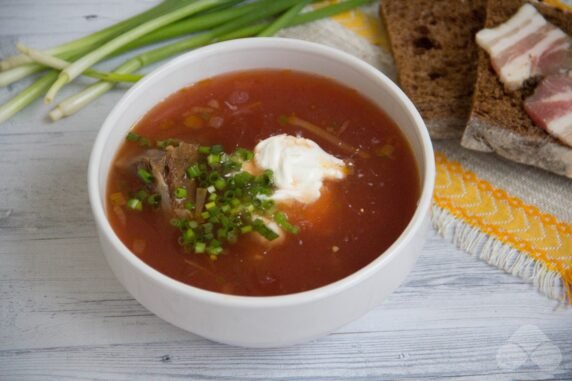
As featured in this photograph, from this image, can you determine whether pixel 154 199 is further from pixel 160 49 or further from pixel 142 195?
pixel 160 49

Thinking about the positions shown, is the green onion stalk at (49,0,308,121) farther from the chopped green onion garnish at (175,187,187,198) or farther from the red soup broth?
the chopped green onion garnish at (175,187,187,198)

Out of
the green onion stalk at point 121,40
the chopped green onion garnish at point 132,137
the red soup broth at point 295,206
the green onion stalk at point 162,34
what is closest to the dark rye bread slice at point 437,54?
the red soup broth at point 295,206

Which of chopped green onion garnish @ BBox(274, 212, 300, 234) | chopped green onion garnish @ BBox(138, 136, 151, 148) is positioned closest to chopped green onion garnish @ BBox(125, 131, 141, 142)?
chopped green onion garnish @ BBox(138, 136, 151, 148)

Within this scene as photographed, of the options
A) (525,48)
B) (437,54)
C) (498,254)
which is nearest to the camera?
(498,254)

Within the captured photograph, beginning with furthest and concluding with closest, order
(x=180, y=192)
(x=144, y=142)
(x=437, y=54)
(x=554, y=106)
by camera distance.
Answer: (x=437, y=54) → (x=554, y=106) → (x=144, y=142) → (x=180, y=192)

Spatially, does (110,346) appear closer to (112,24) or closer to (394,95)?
(394,95)

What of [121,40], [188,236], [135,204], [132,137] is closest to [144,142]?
[132,137]

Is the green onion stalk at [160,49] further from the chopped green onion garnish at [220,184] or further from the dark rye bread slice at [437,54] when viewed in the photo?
the chopped green onion garnish at [220,184]

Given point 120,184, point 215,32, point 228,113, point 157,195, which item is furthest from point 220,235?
point 215,32
